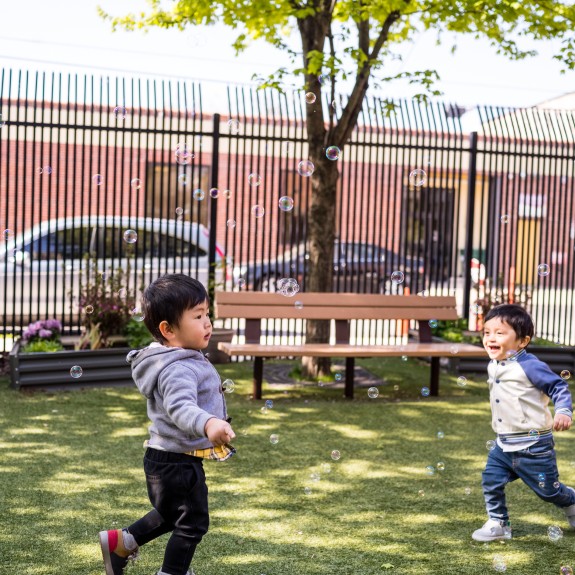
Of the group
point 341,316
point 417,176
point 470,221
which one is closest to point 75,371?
point 341,316

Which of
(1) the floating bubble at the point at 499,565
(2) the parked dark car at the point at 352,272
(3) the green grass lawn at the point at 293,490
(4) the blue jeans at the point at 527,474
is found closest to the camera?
(1) the floating bubble at the point at 499,565

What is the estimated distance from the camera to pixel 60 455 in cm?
611

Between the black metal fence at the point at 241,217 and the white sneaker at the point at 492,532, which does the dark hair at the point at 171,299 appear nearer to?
the white sneaker at the point at 492,532

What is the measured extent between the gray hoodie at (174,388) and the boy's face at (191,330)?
0.04 meters

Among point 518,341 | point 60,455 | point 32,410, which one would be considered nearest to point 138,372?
point 518,341

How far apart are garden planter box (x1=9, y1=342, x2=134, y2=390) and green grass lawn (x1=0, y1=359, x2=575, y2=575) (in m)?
0.17

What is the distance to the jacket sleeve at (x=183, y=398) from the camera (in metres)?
3.18

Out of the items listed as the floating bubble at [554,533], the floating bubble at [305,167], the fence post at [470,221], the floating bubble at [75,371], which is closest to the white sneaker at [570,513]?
the floating bubble at [554,533]

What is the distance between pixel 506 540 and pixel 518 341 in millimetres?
1058

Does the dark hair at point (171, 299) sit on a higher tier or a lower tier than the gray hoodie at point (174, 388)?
higher

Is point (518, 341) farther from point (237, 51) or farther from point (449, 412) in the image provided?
point (237, 51)

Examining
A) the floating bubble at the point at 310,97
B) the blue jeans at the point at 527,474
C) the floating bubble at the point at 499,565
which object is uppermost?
the floating bubble at the point at 310,97

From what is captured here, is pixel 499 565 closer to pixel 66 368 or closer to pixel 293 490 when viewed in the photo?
pixel 293 490

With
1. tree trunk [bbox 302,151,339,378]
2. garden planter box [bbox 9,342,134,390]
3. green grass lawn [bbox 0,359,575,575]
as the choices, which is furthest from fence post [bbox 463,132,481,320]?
garden planter box [bbox 9,342,134,390]
